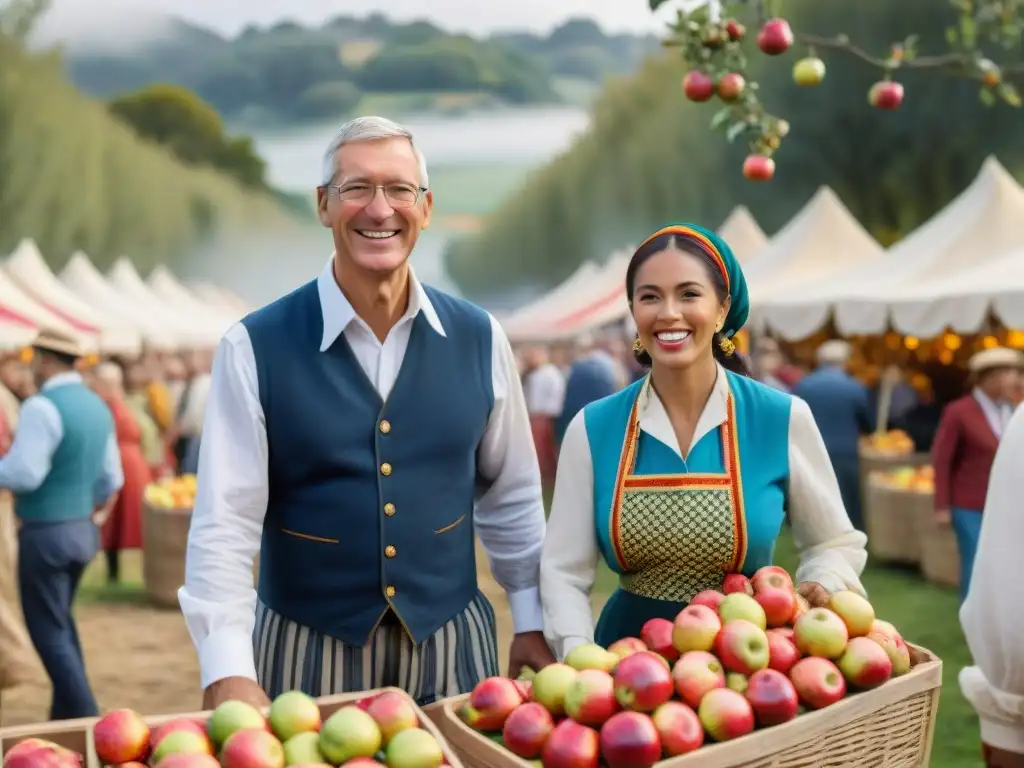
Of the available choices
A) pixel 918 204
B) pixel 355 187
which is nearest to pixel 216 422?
pixel 355 187

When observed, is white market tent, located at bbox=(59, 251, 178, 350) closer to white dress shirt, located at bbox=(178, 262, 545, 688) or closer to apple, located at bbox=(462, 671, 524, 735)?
white dress shirt, located at bbox=(178, 262, 545, 688)

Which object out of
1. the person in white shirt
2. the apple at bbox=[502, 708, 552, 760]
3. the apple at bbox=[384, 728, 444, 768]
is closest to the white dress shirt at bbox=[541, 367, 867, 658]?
the person in white shirt

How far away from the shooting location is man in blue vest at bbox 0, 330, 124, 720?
4.86m

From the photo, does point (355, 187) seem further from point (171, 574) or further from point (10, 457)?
point (171, 574)

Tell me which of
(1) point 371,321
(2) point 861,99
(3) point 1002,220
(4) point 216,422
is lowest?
(4) point 216,422

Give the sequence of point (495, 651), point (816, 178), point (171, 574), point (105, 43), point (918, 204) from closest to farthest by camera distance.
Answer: point (495, 651), point (171, 574), point (918, 204), point (816, 178), point (105, 43)

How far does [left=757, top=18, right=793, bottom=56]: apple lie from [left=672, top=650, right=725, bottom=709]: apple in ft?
7.86

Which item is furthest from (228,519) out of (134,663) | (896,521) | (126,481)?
(896,521)

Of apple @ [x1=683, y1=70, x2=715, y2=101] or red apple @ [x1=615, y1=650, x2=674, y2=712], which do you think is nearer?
red apple @ [x1=615, y1=650, x2=674, y2=712]

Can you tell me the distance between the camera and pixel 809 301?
35.0 ft

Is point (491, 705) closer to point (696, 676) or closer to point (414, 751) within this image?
point (414, 751)

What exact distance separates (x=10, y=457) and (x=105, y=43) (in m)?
60.5

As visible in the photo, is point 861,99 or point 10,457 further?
point 861,99

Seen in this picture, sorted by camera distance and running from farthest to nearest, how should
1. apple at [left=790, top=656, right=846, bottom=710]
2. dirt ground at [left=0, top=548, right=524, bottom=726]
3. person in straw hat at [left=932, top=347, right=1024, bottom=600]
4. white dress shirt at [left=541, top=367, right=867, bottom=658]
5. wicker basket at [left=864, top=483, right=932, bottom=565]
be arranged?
wicker basket at [left=864, top=483, right=932, bottom=565]
person in straw hat at [left=932, top=347, right=1024, bottom=600]
dirt ground at [left=0, top=548, right=524, bottom=726]
white dress shirt at [left=541, top=367, right=867, bottom=658]
apple at [left=790, top=656, right=846, bottom=710]
